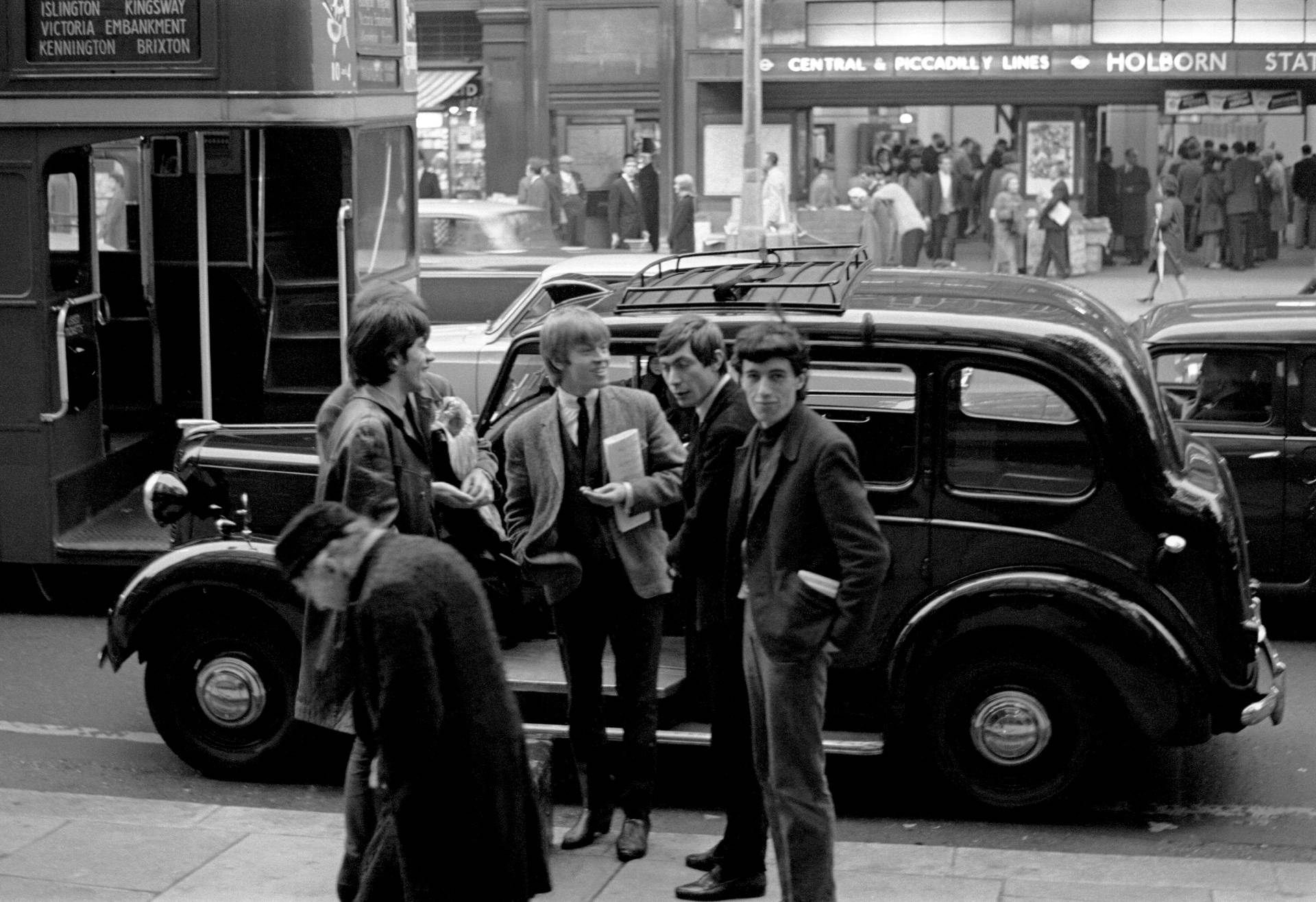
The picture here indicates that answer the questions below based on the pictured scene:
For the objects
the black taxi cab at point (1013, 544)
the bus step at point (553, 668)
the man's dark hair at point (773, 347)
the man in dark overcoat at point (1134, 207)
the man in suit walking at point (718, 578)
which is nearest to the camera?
the man's dark hair at point (773, 347)

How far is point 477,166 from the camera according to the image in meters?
35.5

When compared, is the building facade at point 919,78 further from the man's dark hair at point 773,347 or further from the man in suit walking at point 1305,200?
the man's dark hair at point 773,347

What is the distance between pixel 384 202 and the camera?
1098 centimetres

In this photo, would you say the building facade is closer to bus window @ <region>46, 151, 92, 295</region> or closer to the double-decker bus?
the double-decker bus

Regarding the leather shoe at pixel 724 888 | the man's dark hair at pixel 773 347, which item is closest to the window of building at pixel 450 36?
the leather shoe at pixel 724 888

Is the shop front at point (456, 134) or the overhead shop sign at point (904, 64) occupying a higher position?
A: the overhead shop sign at point (904, 64)

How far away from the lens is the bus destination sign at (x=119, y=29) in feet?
31.0

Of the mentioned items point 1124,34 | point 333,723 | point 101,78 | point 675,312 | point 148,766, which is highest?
point 1124,34

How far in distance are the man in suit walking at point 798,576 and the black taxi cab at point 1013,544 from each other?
1.36m

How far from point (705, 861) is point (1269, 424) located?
443 centimetres

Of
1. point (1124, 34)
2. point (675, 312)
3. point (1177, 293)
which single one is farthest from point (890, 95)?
point (675, 312)

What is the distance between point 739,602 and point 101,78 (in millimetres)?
5502

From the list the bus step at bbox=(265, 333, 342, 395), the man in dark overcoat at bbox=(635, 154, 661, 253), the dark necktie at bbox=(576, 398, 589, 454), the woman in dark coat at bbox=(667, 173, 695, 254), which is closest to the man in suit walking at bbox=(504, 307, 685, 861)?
the dark necktie at bbox=(576, 398, 589, 454)

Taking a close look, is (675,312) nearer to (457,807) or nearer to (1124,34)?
(457,807)
